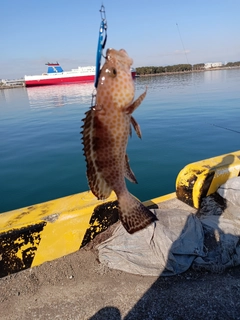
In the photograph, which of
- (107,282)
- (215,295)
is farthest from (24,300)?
(215,295)

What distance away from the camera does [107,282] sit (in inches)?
164

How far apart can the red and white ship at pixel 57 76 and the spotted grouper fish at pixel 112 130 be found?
66.6 metres

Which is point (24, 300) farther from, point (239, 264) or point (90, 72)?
point (90, 72)

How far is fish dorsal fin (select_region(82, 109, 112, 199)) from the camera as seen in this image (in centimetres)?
185

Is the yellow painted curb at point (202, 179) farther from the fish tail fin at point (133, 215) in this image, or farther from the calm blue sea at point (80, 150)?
the fish tail fin at point (133, 215)

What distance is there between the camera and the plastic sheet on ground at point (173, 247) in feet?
14.0

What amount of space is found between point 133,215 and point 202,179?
378 centimetres

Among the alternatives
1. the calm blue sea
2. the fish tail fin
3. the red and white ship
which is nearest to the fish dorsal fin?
the fish tail fin

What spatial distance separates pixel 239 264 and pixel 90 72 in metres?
66.2

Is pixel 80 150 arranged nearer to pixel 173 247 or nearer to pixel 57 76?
pixel 173 247

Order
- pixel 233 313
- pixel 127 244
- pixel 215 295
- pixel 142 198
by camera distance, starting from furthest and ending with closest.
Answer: pixel 142 198 → pixel 127 244 → pixel 215 295 → pixel 233 313

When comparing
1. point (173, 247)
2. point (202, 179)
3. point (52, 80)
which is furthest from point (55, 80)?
point (173, 247)

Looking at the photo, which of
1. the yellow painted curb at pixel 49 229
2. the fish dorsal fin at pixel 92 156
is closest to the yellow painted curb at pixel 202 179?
the yellow painted curb at pixel 49 229

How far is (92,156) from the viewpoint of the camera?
6.42ft
